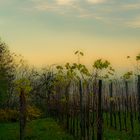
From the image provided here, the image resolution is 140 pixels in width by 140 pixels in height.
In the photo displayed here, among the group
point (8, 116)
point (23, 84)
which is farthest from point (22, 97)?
point (8, 116)

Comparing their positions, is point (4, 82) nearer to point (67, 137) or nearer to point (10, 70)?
point (10, 70)

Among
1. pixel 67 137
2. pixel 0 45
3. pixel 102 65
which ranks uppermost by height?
pixel 0 45

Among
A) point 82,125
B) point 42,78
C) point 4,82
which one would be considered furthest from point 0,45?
point 82,125

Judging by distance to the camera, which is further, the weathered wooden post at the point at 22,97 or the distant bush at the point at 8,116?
→ the distant bush at the point at 8,116

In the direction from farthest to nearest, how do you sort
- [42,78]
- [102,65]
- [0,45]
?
1. [42,78]
2. [0,45]
3. [102,65]

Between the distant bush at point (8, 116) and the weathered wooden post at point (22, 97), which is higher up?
the weathered wooden post at point (22, 97)

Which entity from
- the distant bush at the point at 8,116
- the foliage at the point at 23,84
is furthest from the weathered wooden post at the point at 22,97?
the distant bush at the point at 8,116

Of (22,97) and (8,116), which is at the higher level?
(22,97)

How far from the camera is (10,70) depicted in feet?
157

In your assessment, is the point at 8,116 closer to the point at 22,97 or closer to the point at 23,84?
the point at 23,84

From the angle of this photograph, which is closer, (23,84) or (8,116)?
(23,84)

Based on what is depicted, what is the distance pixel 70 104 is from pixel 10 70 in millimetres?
21391

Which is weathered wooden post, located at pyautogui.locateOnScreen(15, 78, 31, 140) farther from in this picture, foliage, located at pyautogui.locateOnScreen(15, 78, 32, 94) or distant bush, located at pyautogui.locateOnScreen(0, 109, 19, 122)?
distant bush, located at pyautogui.locateOnScreen(0, 109, 19, 122)

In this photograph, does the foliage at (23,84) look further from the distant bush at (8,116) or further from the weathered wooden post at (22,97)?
the distant bush at (8,116)
